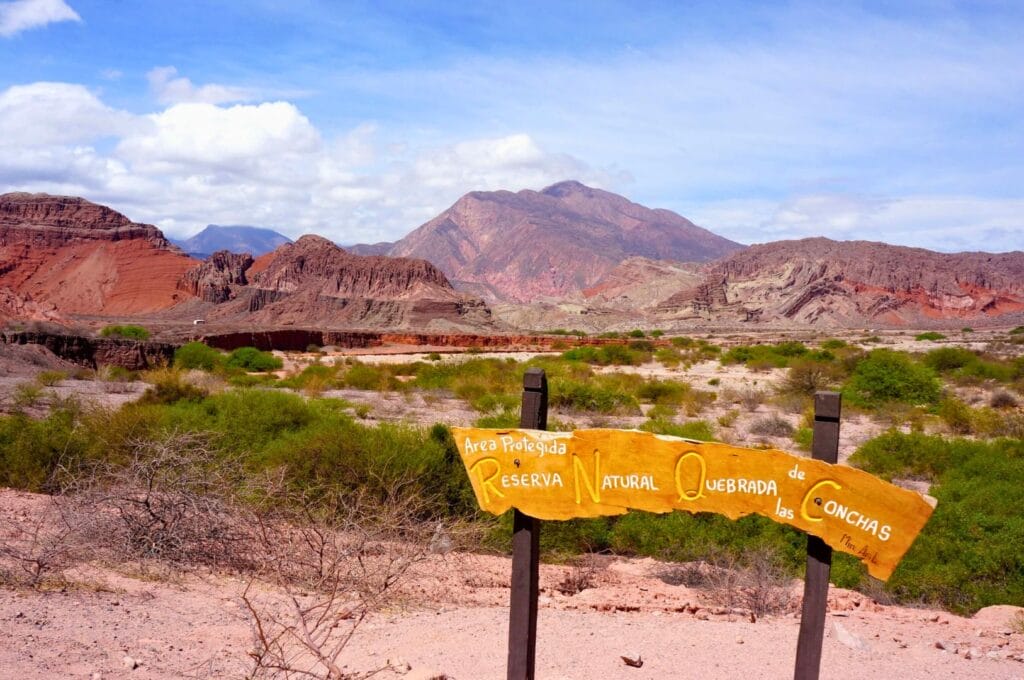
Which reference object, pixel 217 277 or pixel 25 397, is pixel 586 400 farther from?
pixel 217 277

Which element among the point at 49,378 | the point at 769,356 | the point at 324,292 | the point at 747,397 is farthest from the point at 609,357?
the point at 324,292

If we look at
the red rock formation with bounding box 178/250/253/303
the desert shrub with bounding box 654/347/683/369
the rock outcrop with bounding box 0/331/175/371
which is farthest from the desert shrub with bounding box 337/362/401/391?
the red rock formation with bounding box 178/250/253/303

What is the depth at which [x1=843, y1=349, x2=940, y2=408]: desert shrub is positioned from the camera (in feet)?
76.6

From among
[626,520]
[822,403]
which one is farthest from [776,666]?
[626,520]

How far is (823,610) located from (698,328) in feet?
300

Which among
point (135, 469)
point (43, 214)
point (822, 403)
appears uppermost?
point (43, 214)

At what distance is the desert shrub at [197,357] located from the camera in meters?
32.8

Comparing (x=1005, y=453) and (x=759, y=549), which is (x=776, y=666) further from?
(x=1005, y=453)

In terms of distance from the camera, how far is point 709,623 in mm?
7020

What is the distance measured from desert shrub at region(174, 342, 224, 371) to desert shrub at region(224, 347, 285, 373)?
3.26 ft

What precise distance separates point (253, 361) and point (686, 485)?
36251mm

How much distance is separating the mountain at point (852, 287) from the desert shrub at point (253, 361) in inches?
3055

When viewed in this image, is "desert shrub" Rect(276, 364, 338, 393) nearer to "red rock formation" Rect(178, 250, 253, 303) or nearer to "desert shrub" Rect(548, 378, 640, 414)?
"desert shrub" Rect(548, 378, 640, 414)

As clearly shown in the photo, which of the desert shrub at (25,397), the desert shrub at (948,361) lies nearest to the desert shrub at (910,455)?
the desert shrub at (25,397)
